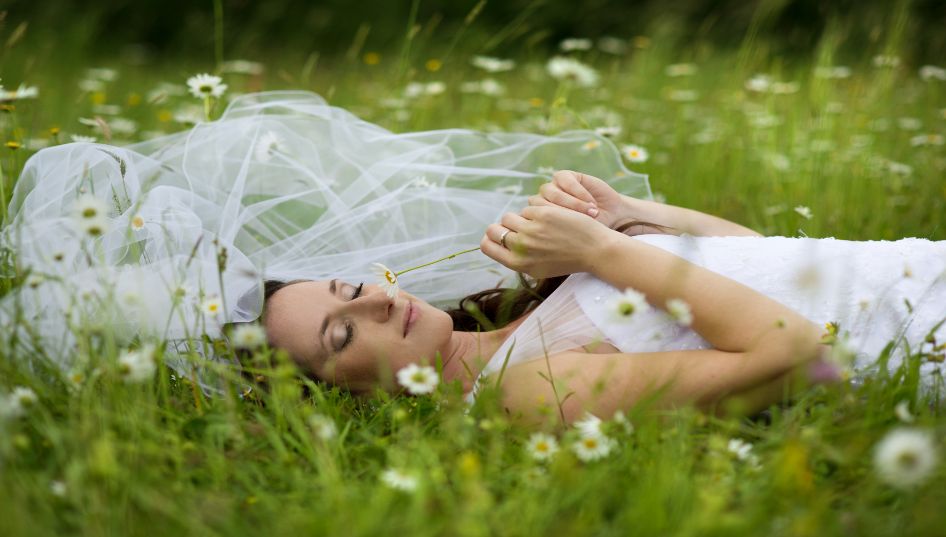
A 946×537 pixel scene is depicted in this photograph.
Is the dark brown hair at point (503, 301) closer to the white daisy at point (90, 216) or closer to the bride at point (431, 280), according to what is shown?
the bride at point (431, 280)

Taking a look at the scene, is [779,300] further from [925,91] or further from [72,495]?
[925,91]

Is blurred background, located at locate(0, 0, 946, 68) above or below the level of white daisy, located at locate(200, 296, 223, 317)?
below

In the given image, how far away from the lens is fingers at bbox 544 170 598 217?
2156mm

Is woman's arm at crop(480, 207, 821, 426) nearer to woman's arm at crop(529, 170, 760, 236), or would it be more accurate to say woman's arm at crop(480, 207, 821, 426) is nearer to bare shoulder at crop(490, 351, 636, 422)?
bare shoulder at crop(490, 351, 636, 422)

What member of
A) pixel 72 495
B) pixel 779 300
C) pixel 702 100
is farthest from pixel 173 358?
pixel 702 100

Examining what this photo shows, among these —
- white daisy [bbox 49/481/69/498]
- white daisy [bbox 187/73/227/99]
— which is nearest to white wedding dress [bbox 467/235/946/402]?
→ white daisy [bbox 49/481/69/498]

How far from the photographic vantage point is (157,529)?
52.0 inches

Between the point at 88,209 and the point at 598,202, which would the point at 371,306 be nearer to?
the point at 88,209

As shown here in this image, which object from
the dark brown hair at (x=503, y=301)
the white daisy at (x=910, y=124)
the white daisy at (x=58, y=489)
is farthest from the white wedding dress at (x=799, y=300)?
the white daisy at (x=910, y=124)

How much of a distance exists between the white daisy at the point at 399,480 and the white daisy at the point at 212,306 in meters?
0.61

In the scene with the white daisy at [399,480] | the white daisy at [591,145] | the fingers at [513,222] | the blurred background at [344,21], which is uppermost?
the fingers at [513,222]

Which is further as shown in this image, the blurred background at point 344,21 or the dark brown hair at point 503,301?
the blurred background at point 344,21

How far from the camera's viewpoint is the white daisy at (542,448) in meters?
1.49

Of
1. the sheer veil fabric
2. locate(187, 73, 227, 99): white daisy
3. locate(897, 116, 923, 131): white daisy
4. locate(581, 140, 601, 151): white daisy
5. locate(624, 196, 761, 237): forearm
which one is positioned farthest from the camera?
locate(897, 116, 923, 131): white daisy
